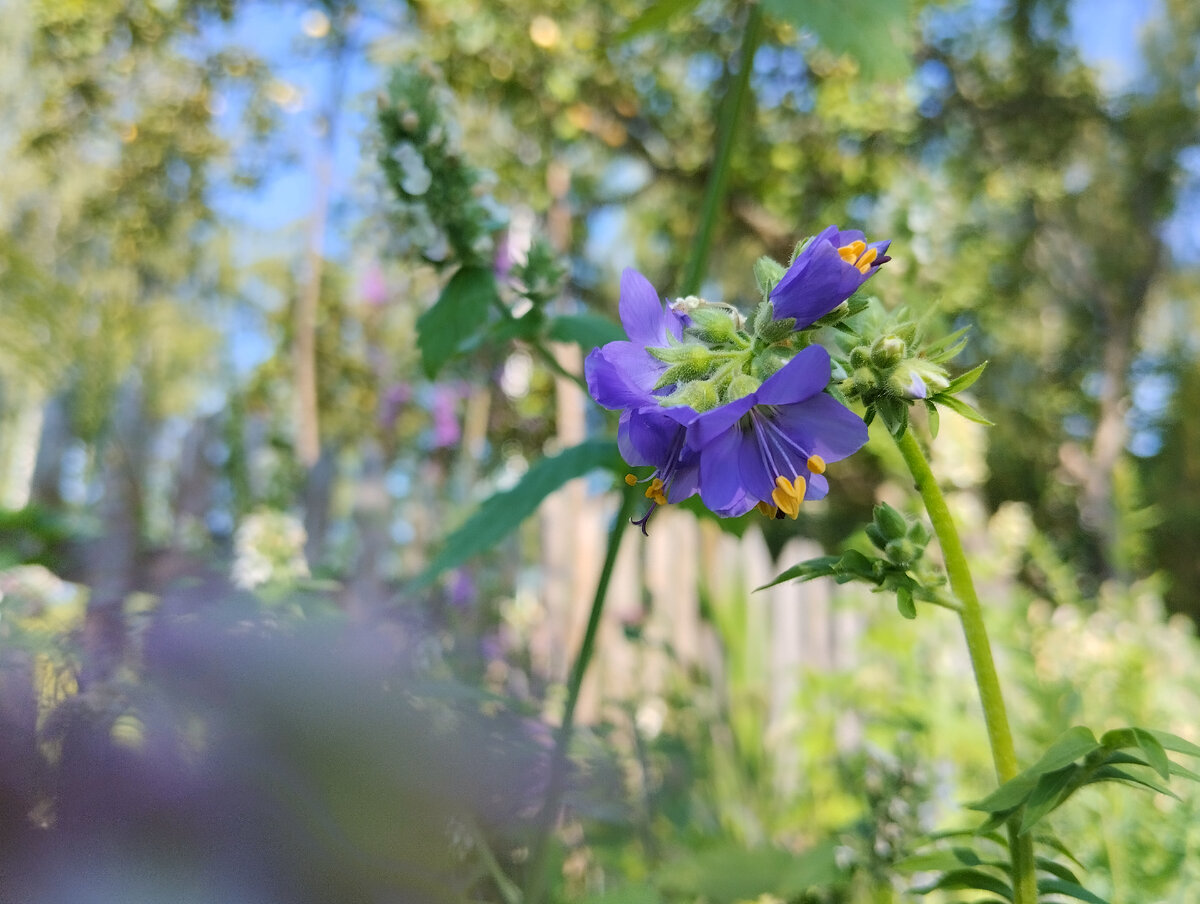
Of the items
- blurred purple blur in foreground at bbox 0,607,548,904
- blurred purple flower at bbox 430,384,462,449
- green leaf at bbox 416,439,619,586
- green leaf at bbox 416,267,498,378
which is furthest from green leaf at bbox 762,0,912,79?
blurred purple flower at bbox 430,384,462,449

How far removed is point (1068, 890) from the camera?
0.64 metres

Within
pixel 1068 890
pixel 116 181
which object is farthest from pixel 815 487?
pixel 116 181

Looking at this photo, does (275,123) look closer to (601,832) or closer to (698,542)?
(698,542)

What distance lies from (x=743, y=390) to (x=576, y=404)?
3.23m

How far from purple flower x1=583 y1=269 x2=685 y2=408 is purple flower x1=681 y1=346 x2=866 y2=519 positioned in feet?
0.21

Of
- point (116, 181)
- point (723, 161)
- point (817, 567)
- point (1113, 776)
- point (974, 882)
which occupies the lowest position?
point (974, 882)

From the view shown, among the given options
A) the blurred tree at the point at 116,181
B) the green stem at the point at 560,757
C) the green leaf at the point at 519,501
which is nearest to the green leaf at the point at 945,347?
the green stem at the point at 560,757

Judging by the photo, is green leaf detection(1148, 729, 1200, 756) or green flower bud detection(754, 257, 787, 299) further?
green flower bud detection(754, 257, 787, 299)

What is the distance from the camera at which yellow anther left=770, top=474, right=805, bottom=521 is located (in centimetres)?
60

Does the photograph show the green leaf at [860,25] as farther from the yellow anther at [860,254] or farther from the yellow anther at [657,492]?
the yellow anther at [657,492]

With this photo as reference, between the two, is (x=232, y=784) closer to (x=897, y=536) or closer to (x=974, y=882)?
(x=897, y=536)

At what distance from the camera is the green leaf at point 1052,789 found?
57 cm

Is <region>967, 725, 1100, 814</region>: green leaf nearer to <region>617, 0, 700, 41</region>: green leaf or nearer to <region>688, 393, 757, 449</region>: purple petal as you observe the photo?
<region>688, 393, 757, 449</region>: purple petal

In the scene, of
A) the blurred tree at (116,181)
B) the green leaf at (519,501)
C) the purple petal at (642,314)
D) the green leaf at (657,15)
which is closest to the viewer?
the purple petal at (642,314)
